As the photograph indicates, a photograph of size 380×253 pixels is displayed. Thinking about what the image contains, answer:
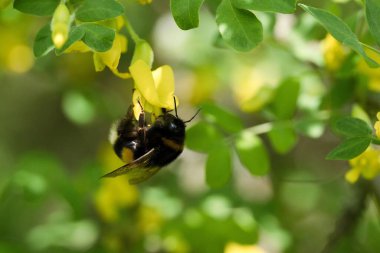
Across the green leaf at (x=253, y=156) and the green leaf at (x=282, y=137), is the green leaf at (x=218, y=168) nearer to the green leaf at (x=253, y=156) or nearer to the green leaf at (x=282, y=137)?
the green leaf at (x=253, y=156)

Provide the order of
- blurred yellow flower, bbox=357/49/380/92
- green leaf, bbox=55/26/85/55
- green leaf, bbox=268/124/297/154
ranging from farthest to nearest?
green leaf, bbox=268/124/297/154 < blurred yellow flower, bbox=357/49/380/92 < green leaf, bbox=55/26/85/55

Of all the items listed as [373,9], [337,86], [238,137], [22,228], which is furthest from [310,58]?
[22,228]

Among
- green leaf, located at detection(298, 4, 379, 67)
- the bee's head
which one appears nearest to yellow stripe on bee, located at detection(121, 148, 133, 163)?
the bee's head

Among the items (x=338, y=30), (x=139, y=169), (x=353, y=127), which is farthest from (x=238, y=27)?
(x=139, y=169)

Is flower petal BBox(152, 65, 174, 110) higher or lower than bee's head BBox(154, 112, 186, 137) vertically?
higher

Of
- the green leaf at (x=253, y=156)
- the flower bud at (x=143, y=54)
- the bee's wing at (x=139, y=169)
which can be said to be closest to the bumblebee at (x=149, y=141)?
the bee's wing at (x=139, y=169)

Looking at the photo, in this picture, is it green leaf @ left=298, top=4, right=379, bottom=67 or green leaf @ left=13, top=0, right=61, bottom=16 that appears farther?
green leaf @ left=13, top=0, right=61, bottom=16

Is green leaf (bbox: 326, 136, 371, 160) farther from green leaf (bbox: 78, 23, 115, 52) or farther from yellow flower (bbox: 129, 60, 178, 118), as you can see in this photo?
Result: green leaf (bbox: 78, 23, 115, 52)

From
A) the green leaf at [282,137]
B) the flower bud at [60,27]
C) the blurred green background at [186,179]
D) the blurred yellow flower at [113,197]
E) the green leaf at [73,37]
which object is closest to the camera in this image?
the flower bud at [60,27]
